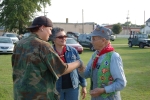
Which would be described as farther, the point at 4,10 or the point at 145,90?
the point at 4,10

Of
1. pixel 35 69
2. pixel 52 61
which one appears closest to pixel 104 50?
pixel 52 61

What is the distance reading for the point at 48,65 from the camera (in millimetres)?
2861

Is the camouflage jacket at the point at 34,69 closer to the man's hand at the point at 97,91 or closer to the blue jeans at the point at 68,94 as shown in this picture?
the man's hand at the point at 97,91

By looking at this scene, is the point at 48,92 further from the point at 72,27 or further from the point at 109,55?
the point at 72,27

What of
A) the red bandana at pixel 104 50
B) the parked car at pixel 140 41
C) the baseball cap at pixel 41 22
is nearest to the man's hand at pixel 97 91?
the red bandana at pixel 104 50

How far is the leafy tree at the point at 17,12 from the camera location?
49.1 metres

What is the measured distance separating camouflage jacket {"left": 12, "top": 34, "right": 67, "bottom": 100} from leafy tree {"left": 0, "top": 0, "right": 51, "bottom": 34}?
→ 1852 inches

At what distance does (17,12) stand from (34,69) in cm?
4803

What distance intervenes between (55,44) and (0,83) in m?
5.52

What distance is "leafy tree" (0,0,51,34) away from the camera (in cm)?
4912

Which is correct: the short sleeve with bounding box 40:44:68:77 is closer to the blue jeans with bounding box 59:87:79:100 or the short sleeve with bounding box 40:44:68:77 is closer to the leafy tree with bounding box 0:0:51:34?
the blue jeans with bounding box 59:87:79:100

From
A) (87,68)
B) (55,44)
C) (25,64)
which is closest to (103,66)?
(87,68)

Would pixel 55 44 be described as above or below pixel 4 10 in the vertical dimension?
below

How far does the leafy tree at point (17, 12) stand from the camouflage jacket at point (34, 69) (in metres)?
47.0
